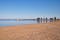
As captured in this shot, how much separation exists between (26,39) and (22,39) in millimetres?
360

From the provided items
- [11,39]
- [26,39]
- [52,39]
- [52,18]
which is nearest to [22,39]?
[26,39]

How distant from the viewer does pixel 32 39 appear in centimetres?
941

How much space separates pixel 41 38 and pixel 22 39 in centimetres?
172

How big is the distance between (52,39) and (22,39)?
2.62 metres

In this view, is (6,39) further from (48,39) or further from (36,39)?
(48,39)

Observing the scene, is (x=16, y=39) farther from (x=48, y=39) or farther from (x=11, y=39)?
(x=48, y=39)

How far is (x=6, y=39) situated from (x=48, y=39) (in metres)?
3.71

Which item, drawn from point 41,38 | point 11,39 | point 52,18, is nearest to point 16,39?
point 11,39

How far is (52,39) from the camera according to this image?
30.8 feet

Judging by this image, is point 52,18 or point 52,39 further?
point 52,18

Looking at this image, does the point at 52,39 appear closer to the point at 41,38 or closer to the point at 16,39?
the point at 41,38

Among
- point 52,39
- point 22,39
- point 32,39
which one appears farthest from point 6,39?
point 52,39

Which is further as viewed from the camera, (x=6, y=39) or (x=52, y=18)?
(x=52, y=18)

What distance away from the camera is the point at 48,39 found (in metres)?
9.41
